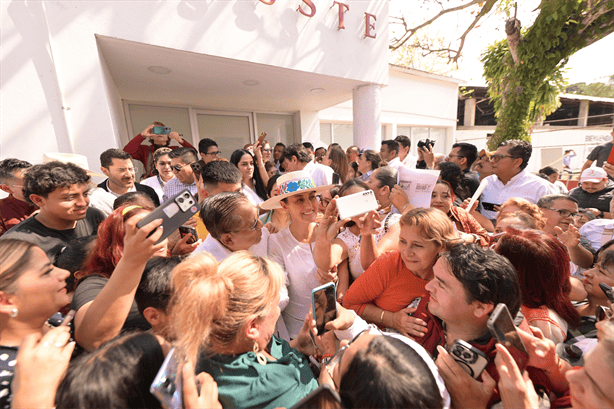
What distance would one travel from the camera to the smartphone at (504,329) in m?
0.91

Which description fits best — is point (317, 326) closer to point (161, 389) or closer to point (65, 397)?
point (161, 389)

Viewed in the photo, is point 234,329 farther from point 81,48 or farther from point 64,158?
point 81,48

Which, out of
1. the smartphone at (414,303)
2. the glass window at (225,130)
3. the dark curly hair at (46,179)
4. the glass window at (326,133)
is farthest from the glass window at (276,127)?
the smartphone at (414,303)

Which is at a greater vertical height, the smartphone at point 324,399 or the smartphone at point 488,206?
the smartphone at point 324,399

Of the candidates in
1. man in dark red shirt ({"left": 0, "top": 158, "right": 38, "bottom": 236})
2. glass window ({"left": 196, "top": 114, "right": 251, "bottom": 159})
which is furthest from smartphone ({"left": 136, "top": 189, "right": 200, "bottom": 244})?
glass window ({"left": 196, "top": 114, "right": 251, "bottom": 159})

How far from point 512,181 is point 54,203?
4.96 meters

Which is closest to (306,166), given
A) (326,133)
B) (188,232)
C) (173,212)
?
(188,232)

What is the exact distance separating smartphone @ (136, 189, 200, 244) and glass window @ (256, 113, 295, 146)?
25.8 feet

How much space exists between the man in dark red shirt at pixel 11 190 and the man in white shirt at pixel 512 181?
18.1 feet

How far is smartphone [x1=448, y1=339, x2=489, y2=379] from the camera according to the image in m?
0.95

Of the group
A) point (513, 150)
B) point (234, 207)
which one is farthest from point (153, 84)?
point (513, 150)

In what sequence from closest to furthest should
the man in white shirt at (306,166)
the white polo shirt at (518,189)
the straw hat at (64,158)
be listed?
the straw hat at (64,158)
the white polo shirt at (518,189)
the man in white shirt at (306,166)

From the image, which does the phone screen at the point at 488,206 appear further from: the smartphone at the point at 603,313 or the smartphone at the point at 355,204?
the smartphone at the point at 355,204

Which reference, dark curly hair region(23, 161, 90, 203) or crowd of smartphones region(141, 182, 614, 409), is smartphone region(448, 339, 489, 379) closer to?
crowd of smartphones region(141, 182, 614, 409)
